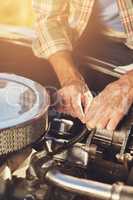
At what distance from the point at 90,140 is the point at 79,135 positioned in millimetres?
36

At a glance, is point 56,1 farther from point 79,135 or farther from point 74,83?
point 79,135

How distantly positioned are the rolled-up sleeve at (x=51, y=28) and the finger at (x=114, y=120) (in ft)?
1.76

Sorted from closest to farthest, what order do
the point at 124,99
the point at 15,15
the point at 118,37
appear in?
the point at 124,99 < the point at 118,37 < the point at 15,15

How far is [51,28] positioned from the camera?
1.65 m

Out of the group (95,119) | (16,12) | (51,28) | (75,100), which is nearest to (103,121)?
(95,119)

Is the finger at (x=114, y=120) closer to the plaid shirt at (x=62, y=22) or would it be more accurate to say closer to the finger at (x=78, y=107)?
the finger at (x=78, y=107)

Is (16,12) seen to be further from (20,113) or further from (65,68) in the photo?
(20,113)

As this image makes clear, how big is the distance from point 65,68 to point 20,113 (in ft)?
1.65

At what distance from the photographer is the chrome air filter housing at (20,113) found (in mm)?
936

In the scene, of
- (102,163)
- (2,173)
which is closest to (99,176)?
(102,163)

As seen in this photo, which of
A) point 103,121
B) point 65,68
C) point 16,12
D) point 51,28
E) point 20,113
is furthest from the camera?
point 16,12

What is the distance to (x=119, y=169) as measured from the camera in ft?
3.37

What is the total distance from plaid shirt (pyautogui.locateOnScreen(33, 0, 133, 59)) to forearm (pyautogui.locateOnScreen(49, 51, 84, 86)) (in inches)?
1.4

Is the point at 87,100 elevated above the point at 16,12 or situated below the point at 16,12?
below
